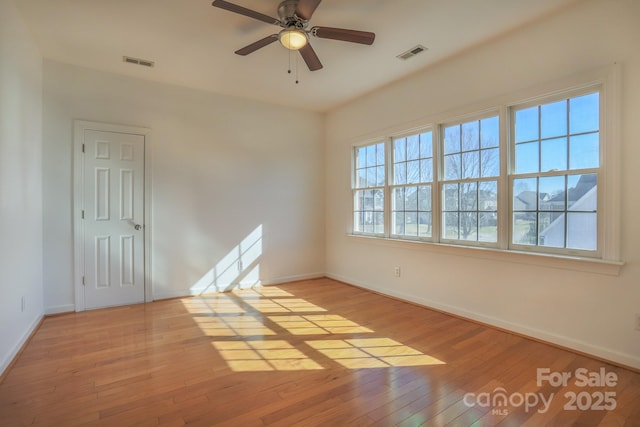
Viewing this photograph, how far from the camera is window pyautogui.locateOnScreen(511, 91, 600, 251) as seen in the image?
8.57 ft

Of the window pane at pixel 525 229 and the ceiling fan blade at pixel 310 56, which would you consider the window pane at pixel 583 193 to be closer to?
the window pane at pixel 525 229

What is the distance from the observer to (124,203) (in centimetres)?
396

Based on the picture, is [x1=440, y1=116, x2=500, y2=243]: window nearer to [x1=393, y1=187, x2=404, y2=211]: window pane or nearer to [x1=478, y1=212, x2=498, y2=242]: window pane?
[x1=478, y1=212, x2=498, y2=242]: window pane

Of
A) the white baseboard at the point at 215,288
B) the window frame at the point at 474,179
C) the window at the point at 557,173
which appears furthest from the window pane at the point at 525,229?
the white baseboard at the point at 215,288

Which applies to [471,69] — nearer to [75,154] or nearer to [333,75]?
[333,75]

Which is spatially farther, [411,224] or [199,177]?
[199,177]

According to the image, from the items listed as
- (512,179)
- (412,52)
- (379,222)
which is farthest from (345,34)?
(379,222)

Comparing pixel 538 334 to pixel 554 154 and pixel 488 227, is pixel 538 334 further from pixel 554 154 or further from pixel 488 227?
pixel 554 154

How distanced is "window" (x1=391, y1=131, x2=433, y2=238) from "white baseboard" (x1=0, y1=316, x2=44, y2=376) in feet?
13.3

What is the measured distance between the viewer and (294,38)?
2.56 meters

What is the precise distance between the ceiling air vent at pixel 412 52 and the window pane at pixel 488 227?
6.16 feet

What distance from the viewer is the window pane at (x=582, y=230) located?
259 cm

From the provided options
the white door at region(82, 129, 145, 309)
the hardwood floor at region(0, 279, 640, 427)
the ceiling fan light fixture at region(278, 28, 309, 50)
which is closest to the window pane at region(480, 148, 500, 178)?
the hardwood floor at region(0, 279, 640, 427)

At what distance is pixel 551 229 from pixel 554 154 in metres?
0.68
